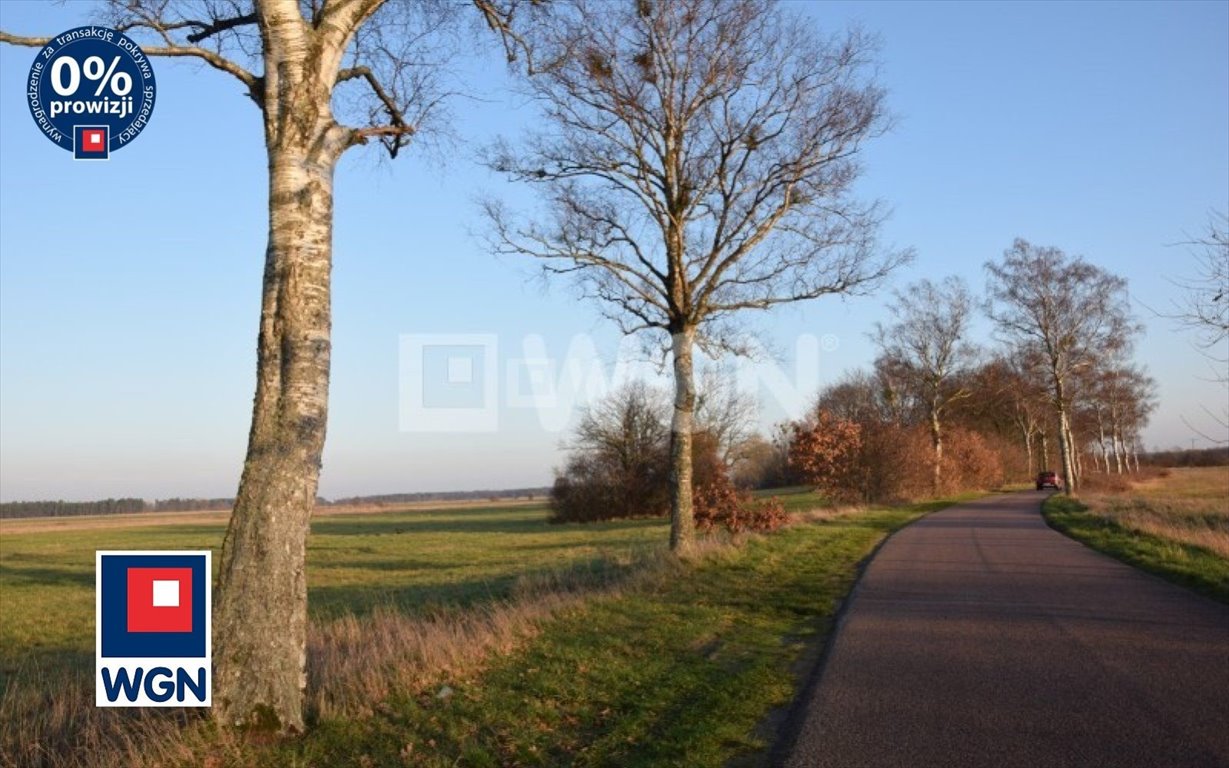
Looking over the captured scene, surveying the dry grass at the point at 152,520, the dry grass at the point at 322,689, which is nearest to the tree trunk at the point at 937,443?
the dry grass at the point at 322,689

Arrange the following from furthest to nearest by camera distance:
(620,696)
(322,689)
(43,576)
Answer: (43,576)
(620,696)
(322,689)

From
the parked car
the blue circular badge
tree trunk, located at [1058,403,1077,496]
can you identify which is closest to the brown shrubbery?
tree trunk, located at [1058,403,1077,496]

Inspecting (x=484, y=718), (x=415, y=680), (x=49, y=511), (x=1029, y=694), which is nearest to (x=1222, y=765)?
(x=1029, y=694)

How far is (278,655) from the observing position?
691cm

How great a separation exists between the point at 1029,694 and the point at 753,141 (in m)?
13.2

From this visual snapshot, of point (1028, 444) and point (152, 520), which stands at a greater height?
point (1028, 444)

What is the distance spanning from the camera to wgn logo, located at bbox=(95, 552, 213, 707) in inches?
244

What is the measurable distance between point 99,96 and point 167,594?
14.0 feet

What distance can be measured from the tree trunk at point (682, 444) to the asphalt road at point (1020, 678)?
4.26 meters

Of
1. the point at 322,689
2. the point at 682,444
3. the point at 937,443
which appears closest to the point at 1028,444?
the point at 937,443

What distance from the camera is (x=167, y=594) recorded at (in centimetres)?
649

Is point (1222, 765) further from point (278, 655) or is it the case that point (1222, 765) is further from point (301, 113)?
point (301, 113)

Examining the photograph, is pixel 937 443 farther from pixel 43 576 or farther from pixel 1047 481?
pixel 43 576

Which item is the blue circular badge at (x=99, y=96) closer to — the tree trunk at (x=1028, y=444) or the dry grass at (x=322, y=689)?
the dry grass at (x=322, y=689)
